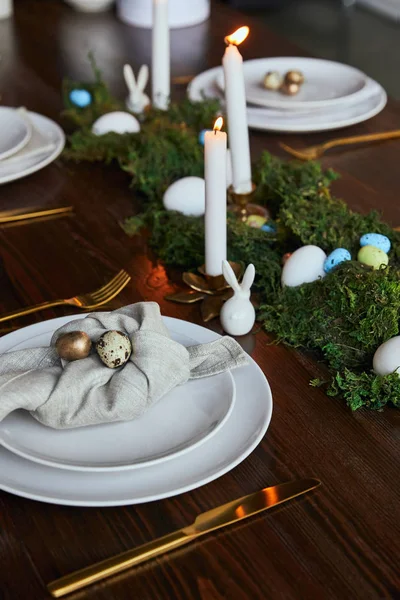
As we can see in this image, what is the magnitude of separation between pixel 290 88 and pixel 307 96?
0.04 m

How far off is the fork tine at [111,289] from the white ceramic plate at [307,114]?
536 mm

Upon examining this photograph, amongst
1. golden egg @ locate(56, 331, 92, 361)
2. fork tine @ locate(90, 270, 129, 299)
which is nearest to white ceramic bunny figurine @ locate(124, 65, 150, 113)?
fork tine @ locate(90, 270, 129, 299)

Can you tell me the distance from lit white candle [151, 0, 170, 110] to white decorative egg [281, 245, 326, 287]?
23.9 inches

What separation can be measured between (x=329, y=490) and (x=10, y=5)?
1769mm

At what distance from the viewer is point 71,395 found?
0.73 m

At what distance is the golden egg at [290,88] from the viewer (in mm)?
1560

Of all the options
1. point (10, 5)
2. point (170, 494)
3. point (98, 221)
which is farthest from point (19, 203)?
point (10, 5)

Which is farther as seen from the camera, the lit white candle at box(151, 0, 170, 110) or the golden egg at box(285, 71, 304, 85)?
the golden egg at box(285, 71, 304, 85)

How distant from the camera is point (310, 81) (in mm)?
1644

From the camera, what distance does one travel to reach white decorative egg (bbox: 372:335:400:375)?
81 cm

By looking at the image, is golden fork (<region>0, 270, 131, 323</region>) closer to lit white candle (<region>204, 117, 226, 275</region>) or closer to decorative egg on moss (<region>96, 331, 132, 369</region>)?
lit white candle (<region>204, 117, 226, 275</region>)

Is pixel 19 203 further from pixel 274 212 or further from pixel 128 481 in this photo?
pixel 128 481

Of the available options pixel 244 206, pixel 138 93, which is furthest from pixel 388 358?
pixel 138 93

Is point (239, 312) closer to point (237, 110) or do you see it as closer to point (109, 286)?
point (109, 286)
